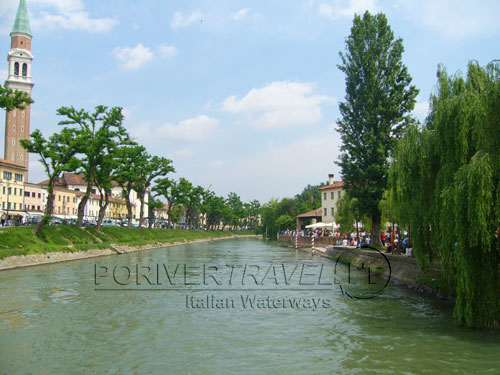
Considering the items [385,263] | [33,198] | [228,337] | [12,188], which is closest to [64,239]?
[385,263]

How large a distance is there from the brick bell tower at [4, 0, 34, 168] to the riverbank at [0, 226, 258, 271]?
5060 cm

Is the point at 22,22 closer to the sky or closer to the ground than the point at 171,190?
closer to the sky

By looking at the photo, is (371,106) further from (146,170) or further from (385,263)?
(146,170)

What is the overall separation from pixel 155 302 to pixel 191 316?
2644mm

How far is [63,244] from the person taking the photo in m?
35.8

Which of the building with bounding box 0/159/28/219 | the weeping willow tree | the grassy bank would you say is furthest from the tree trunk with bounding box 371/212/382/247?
the building with bounding box 0/159/28/219

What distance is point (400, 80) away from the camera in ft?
107

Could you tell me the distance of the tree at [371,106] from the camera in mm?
31734

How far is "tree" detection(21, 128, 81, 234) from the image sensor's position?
36.3m

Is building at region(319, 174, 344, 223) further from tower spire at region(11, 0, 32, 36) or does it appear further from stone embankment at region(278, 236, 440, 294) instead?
tower spire at region(11, 0, 32, 36)

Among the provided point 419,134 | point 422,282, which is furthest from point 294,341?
point 422,282

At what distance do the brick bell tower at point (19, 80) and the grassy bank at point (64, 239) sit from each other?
49393 mm

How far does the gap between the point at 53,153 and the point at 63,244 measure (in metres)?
7.53

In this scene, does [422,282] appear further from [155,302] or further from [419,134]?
[155,302]
